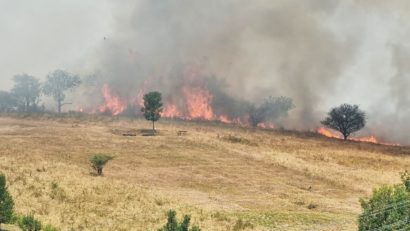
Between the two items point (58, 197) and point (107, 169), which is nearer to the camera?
point (58, 197)

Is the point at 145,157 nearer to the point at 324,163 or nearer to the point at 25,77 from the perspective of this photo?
the point at 324,163

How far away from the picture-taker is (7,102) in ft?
466

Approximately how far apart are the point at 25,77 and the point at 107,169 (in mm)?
95323

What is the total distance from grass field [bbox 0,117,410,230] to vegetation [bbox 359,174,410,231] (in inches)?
446

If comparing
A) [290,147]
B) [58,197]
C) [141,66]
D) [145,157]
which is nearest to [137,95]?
[141,66]

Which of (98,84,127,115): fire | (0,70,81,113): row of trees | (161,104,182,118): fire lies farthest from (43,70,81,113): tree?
(161,104,182,118): fire

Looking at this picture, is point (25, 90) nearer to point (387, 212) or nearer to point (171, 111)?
point (171, 111)

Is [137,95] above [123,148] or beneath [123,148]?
above

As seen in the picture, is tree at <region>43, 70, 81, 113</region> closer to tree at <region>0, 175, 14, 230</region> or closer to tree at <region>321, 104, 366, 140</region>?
tree at <region>321, 104, 366, 140</region>

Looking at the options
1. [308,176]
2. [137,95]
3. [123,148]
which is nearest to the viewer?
[308,176]

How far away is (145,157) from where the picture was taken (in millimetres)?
64375

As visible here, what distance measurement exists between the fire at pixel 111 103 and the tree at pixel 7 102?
83.0 ft

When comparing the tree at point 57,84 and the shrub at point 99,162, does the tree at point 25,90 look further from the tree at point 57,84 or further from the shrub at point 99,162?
the shrub at point 99,162

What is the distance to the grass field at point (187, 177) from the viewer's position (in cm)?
3684
